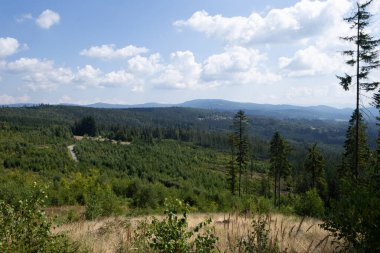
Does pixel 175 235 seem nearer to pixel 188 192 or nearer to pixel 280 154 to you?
pixel 188 192

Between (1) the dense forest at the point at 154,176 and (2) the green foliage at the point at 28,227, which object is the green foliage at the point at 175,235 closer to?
(1) the dense forest at the point at 154,176

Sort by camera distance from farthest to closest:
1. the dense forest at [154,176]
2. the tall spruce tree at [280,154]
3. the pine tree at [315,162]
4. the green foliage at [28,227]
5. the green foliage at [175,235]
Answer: the tall spruce tree at [280,154] < the pine tree at [315,162] < the dense forest at [154,176] < the green foliage at [28,227] < the green foliage at [175,235]

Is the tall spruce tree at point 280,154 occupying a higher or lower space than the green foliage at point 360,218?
lower

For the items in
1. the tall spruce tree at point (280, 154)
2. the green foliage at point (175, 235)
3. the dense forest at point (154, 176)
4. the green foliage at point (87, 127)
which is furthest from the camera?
the green foliage at point (87, 127)

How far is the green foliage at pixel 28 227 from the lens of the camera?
15.3 feet

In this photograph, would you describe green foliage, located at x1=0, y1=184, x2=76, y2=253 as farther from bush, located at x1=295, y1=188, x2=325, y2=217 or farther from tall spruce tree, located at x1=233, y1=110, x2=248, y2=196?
tall spruce tree, located at x1=233, y1=110, x2=248, y2=196

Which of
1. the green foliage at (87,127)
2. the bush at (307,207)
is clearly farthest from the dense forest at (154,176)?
the green foliage at (87,127)

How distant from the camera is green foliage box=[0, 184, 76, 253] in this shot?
466 cm

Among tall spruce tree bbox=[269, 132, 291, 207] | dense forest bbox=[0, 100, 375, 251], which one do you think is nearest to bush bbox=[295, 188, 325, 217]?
dense forest bbox=[0, 100, 375, 251]

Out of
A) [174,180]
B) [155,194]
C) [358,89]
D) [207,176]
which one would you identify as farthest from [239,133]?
[207,176]

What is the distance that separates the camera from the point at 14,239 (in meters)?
4.82

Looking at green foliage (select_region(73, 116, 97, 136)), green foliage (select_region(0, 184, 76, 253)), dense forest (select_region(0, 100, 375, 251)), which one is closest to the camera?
green foliage (select_region(0, 184, 76, 253))

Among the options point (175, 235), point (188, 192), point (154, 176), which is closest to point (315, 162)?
point (188, 192)

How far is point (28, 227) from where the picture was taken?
4.73m
